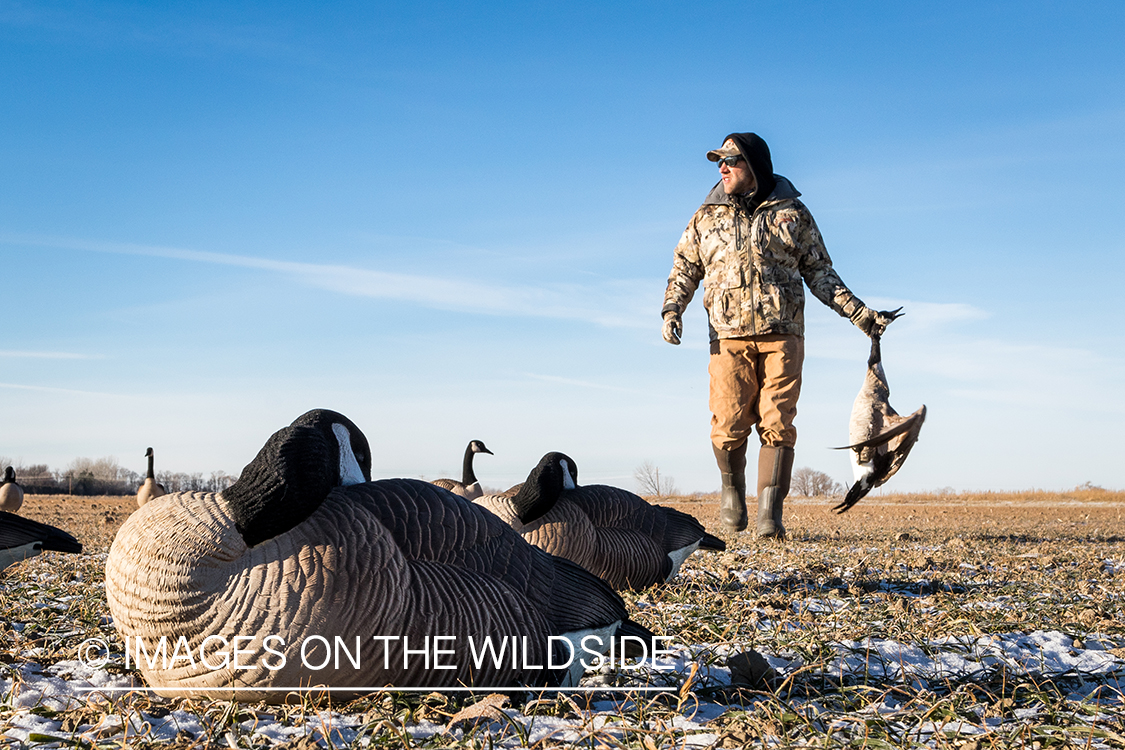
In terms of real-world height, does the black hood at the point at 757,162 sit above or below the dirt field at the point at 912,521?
above

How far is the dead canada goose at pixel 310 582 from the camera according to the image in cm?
317

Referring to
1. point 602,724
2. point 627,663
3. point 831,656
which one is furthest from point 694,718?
point 831,656

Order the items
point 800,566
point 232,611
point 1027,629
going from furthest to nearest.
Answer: point 800,566, point 1027,629, point 232,611

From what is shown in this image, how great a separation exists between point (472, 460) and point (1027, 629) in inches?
493

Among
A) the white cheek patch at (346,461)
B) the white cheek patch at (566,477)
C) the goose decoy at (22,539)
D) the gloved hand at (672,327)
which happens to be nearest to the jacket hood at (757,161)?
the gloved hand at (672,327)

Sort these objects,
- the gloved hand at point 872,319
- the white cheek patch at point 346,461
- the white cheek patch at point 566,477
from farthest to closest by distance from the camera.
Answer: the gloved hand at point 872,319, the white cheek patch at point 566,477, the white cheek patch at point 346,461

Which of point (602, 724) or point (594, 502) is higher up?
point (594, 502)

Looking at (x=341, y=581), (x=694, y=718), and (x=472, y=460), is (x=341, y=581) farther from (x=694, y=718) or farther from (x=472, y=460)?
(x=472, y=460)

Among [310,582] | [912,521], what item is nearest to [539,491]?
[310,582]

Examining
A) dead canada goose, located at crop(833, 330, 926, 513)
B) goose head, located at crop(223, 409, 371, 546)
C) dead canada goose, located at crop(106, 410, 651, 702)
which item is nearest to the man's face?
dead canada goose, located at crop(833, 330, 926, 513)

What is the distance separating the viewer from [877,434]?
8.95 metres

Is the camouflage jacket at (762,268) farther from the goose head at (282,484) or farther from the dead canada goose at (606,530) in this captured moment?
the goose head at (282,484)

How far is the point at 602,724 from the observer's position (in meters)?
3.17

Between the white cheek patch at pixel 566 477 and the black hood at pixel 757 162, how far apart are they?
18.7 ft
